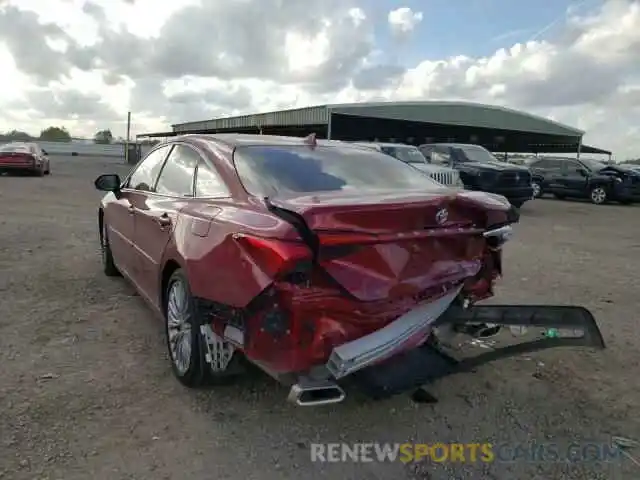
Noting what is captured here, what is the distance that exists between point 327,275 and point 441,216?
79cm

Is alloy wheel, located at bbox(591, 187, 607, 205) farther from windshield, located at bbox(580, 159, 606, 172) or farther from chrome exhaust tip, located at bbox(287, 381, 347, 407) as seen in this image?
chrome exhaust tip, located at bbox(287, 381, 347, 407)

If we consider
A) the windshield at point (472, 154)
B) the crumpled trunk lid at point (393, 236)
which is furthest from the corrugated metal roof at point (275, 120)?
the crumpled trunk lid at point (393, 236)

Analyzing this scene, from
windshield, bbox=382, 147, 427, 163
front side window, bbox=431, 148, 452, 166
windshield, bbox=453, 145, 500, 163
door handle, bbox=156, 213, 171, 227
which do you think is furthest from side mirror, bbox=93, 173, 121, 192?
windshield, bbox=453, 145, 500, 163

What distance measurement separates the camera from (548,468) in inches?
111

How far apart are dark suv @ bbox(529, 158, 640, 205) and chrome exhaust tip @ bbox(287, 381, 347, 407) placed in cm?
1851

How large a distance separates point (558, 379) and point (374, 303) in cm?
185

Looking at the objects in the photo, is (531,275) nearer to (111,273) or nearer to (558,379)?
(558,379)

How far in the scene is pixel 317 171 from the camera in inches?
146

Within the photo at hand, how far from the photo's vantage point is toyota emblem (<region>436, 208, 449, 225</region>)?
304 centimetres

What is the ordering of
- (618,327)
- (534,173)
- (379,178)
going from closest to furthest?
(379,178), (618,327), (534,173)

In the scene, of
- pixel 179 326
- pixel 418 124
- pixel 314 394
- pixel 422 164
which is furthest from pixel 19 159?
pixel 418 124

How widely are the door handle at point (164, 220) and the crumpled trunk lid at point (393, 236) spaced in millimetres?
1137

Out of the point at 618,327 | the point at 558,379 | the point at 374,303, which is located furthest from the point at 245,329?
the point at 618,327

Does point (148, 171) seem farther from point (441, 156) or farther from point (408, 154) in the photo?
point (441, 156)
